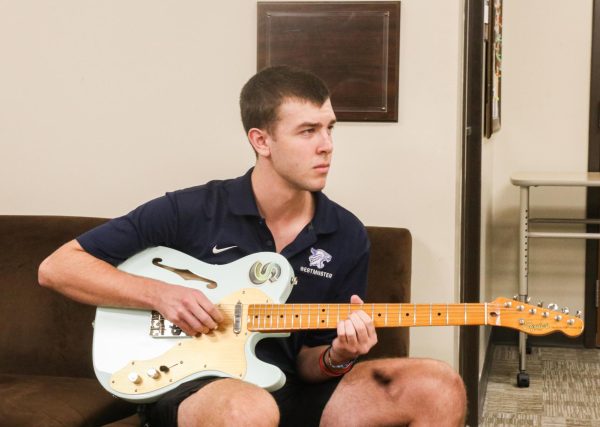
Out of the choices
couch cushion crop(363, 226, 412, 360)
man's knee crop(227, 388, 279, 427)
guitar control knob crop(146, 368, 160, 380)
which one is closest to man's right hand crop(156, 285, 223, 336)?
guitar control knob crop(146, 368, 160, 380)

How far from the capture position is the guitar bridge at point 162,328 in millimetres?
2041

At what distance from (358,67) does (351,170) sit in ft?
0.95

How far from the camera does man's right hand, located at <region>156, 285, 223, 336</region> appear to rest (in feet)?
6.58

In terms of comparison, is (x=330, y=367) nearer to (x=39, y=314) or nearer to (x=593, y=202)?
(x=39, y=314)

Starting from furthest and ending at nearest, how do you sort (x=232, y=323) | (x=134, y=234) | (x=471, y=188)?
(x=471, y=188) < (x=134, y=234) < (x=232, y=323)

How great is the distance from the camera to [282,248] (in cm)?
217

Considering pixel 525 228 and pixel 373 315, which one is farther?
pixel 525 228

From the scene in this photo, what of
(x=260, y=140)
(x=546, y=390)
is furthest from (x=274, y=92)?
(x=546, y=390)

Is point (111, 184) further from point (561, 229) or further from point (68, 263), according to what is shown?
point (561, 229)

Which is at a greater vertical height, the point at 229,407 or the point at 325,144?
the point at 325,144

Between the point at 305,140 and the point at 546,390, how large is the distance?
6.64 ft

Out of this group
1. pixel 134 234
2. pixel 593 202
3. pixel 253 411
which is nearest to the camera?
pixel 253 411

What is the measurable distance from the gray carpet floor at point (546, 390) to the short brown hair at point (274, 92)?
1.57m

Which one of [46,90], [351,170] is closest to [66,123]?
[46,90]
